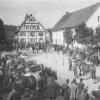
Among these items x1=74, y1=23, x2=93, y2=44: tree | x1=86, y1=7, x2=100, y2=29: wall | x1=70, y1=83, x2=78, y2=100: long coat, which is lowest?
x1=70, y1=83, x2=78, y2=100: long coat

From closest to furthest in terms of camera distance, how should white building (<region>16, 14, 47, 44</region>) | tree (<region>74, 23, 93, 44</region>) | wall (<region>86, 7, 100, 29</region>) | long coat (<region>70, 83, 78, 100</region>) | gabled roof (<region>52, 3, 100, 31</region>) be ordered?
long coat (<region>70, 83, 78, 100</region>) → tree (<region>74, 23, 93, 44</region>) → wall (<region>86, 7, 100, 29</region>) → gabled roof (<region>52, 3, 100, 31</region>) → white building (<region>16, 14, 47, 44</region>)

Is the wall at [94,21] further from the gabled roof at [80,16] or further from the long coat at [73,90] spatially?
the long coat at [73,90]

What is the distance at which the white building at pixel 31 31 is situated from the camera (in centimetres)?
5359

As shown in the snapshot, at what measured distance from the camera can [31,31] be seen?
54.1 metres

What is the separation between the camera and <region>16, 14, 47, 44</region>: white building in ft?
176

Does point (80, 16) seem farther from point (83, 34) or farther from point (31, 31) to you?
point (83, 34)

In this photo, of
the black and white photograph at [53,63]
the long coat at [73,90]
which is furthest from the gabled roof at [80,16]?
the long coat at [73,90]

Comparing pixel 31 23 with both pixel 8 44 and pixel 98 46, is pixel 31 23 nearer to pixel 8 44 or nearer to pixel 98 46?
pixel 8 44

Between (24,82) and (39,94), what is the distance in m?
1.06

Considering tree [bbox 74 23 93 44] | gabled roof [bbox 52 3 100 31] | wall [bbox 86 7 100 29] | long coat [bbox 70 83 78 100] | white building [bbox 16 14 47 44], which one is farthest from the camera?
white building [bbox 16 14 47 44]

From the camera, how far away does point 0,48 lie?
1635 inches

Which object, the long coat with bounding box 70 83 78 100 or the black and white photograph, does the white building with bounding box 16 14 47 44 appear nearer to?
the black and white photograph

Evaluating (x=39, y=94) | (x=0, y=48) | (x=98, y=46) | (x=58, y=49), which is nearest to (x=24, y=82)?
(x=39, y=94)

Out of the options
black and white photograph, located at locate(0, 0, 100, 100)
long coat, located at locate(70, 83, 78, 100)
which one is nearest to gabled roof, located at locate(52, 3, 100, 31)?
black and white photograph, located at locate(0, 0, 100, 100)
